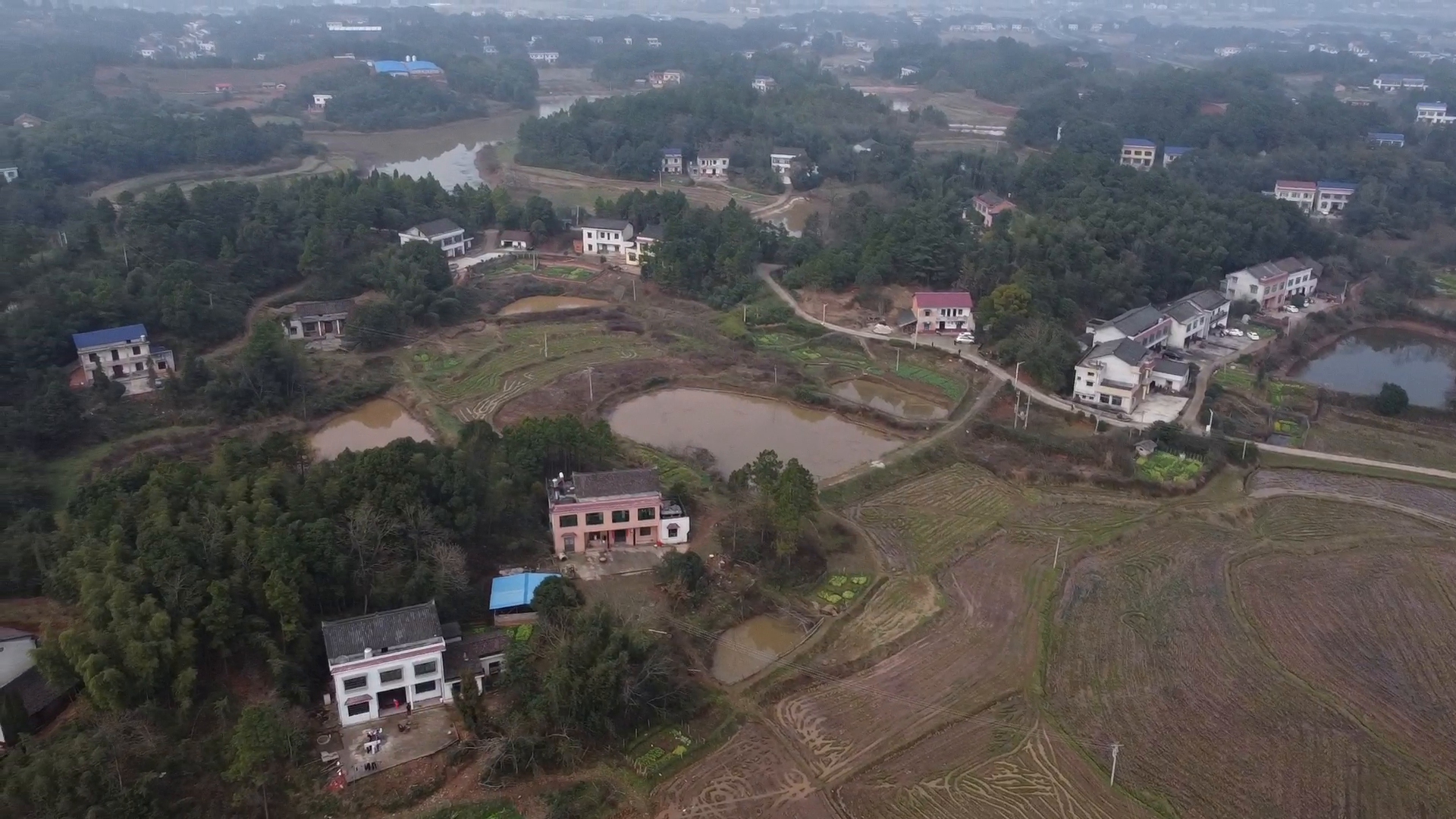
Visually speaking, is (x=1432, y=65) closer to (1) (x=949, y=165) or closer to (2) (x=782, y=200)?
(1) (x=949, y=165)

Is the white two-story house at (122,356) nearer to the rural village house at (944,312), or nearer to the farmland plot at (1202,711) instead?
the rural village house at (944,312)

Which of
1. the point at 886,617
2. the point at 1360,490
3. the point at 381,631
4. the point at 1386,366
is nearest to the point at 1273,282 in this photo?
the point at 1386,366

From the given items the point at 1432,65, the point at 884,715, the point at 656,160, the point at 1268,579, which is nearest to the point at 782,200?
the point at 656,160

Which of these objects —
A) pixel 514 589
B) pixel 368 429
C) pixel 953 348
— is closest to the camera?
pixel 514 589

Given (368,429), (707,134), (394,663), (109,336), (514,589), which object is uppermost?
(707,134)

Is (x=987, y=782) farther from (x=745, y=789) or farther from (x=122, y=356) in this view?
(x=122, y=356)

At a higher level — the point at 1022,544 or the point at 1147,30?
the point at 1147,30
